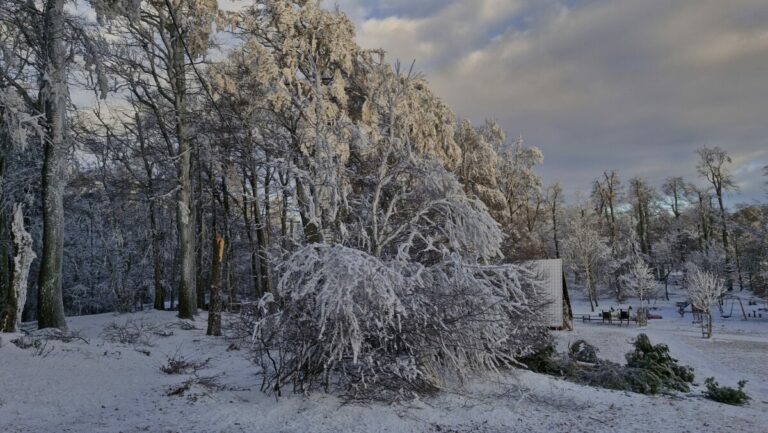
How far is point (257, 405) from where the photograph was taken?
6.58m

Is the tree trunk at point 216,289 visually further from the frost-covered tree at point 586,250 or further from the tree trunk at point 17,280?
the frost-covered tree at point 586,250

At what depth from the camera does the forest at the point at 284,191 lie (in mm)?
6840

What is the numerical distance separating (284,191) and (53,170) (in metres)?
4.68

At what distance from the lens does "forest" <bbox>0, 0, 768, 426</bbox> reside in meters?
6.84

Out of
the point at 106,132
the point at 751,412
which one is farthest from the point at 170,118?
the point at 751,412

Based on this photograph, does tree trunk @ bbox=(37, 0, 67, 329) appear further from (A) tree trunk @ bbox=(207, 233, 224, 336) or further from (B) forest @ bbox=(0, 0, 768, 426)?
(A) tree trunk @ bbox=(207, 233, 224, 336)

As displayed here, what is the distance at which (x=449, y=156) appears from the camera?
17375 mm

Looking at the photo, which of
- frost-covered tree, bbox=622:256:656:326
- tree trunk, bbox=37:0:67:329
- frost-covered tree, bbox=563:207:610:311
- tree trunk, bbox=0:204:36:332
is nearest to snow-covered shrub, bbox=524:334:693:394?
→ tree trunk, bbox=37:0:67:329

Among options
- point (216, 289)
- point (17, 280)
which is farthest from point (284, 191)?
point (17, 280)

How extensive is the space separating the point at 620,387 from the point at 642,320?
19813mm

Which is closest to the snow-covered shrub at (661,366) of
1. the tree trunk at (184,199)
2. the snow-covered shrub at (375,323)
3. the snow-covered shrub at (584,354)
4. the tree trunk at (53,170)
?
the snow-covered shrub at (584,354)

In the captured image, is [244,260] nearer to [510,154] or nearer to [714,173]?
[510,154]

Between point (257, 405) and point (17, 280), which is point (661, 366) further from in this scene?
point (17, 280)

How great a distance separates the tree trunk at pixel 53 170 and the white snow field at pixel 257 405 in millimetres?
1507
